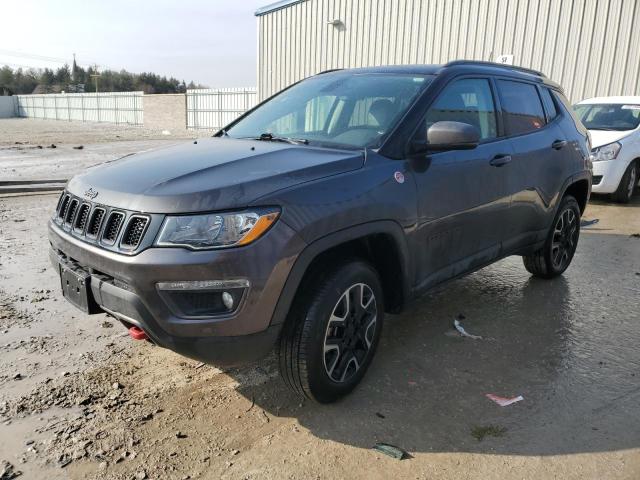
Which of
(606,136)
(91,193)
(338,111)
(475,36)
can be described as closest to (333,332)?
(91,193)

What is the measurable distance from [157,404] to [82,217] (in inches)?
42.6

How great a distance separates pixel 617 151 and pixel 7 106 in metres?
79.4

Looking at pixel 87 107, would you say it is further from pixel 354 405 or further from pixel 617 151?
pixel 354 405

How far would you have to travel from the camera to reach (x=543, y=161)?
447 centimetres

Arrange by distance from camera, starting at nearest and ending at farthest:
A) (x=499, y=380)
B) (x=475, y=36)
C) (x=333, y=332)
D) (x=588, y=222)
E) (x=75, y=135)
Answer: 1. (x=333, y=332)
2. (x=499, y=380)
3. (x=588, y=222)
4. (x=475, y=36)
5. (x=75, y=135)

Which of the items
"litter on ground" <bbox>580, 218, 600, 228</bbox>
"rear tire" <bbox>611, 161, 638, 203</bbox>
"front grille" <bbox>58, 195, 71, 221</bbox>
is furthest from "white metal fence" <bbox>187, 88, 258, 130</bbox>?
"front grille" <bbox>58, 195, 71, 221</bbox>

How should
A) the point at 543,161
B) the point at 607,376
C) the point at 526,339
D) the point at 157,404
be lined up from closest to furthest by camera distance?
1. the point at 157,404
2. the point at 607,376
3. the point at 526,339
4. the point at 543,161

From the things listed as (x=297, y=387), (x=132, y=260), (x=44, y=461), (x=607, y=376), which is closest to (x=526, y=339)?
(x=607, y=376)

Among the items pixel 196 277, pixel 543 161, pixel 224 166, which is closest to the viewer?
pixel 196 277

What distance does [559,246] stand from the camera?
5.14m

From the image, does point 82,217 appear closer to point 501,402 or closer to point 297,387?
point 297,387

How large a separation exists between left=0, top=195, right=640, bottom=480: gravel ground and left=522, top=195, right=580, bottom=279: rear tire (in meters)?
0.66

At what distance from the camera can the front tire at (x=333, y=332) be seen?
105 inches

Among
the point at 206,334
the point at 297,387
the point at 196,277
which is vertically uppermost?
the point at 196,277
